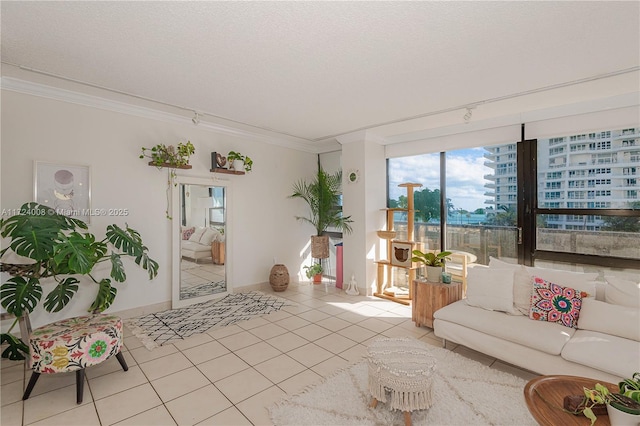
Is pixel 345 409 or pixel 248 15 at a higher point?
pixel 248 15

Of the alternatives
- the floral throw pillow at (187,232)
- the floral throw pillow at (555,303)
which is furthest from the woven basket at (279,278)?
the floral throw pillow at (555,303)

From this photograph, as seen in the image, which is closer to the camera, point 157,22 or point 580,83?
point 157,22

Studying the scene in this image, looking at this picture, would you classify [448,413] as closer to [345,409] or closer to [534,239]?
[345,409]

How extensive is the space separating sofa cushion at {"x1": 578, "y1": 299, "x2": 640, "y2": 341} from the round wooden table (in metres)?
0.86

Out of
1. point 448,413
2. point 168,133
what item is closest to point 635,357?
point 448,413

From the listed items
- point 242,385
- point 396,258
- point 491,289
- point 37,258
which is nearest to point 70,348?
point 37,258

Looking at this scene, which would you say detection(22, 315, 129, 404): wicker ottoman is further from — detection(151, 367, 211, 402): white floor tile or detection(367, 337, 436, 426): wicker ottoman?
detection(367, 337, 436, 426): wicker ottoman

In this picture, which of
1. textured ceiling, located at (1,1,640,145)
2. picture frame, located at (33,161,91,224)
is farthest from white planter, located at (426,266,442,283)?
picture frame, located at (33,161,91,224)

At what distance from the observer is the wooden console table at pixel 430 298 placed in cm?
336

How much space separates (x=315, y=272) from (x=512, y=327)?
3483 mm

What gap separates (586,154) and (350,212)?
3145 millimetres

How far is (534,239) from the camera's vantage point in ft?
12.5

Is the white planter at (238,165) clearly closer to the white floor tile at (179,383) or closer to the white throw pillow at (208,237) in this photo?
the white throw pillow at (208,237)

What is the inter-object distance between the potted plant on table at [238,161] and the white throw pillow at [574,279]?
4021mm
